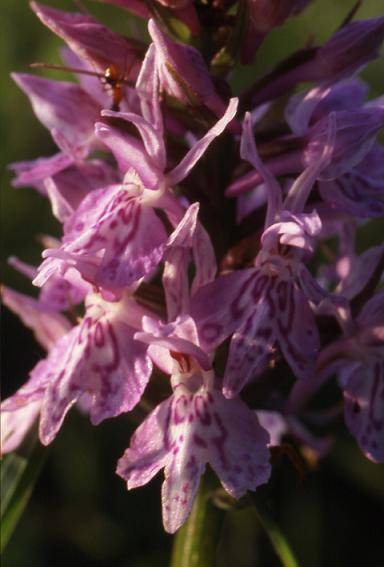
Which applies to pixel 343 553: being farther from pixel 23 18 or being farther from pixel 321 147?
pixel 23 18

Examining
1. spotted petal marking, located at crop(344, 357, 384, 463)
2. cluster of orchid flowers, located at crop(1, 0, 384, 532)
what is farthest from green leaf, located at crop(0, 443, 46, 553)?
spotted petal marking, located at crop(344, 357, 384, 463)

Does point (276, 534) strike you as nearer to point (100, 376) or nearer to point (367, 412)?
point (367, 412)

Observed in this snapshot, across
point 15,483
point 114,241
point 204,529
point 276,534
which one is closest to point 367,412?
point 276,534

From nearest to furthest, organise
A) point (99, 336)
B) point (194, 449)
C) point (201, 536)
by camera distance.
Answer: point (194, 449) → point (99, 336) → point (201, 536)

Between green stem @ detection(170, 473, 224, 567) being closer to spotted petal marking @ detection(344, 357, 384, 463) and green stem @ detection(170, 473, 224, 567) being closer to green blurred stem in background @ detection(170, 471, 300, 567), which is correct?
green blurred stem in background @ detection(170, 471, 300, 567)

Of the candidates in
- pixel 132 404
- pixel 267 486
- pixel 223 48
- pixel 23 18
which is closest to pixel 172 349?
pixel 132 404
